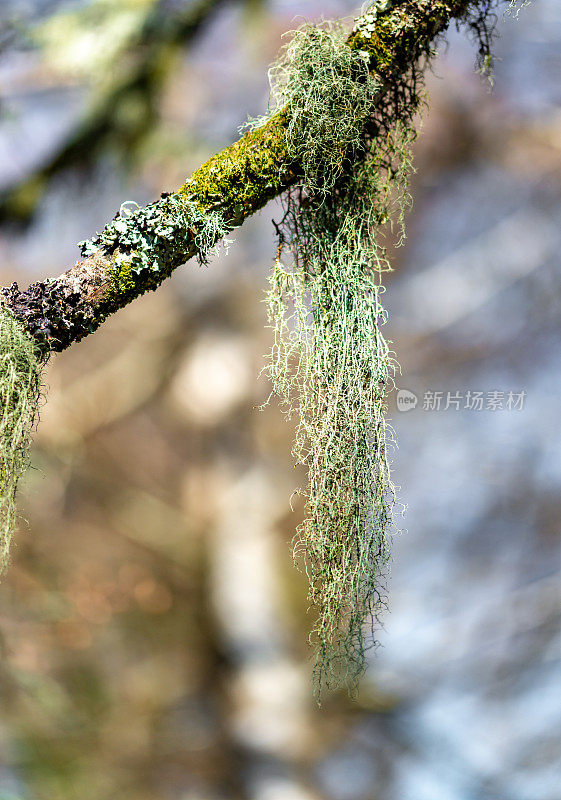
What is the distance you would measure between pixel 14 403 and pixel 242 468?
1265mm

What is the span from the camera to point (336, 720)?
1.91 m

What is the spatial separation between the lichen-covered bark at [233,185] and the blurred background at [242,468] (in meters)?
1.13

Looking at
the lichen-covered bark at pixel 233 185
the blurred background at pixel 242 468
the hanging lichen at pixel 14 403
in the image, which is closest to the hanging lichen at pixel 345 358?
the lichen-covered bark at pixel 233 185

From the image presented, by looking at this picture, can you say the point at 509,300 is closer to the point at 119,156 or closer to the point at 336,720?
the point at 119,156

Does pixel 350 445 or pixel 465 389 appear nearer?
pixel 350 445

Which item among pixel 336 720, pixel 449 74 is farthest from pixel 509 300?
pixel 336 720

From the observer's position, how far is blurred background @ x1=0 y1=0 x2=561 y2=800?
183 centimetres

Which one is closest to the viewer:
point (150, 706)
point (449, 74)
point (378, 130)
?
point (378, 130)

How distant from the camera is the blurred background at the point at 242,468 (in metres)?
1.83

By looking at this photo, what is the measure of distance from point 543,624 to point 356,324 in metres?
1.48
